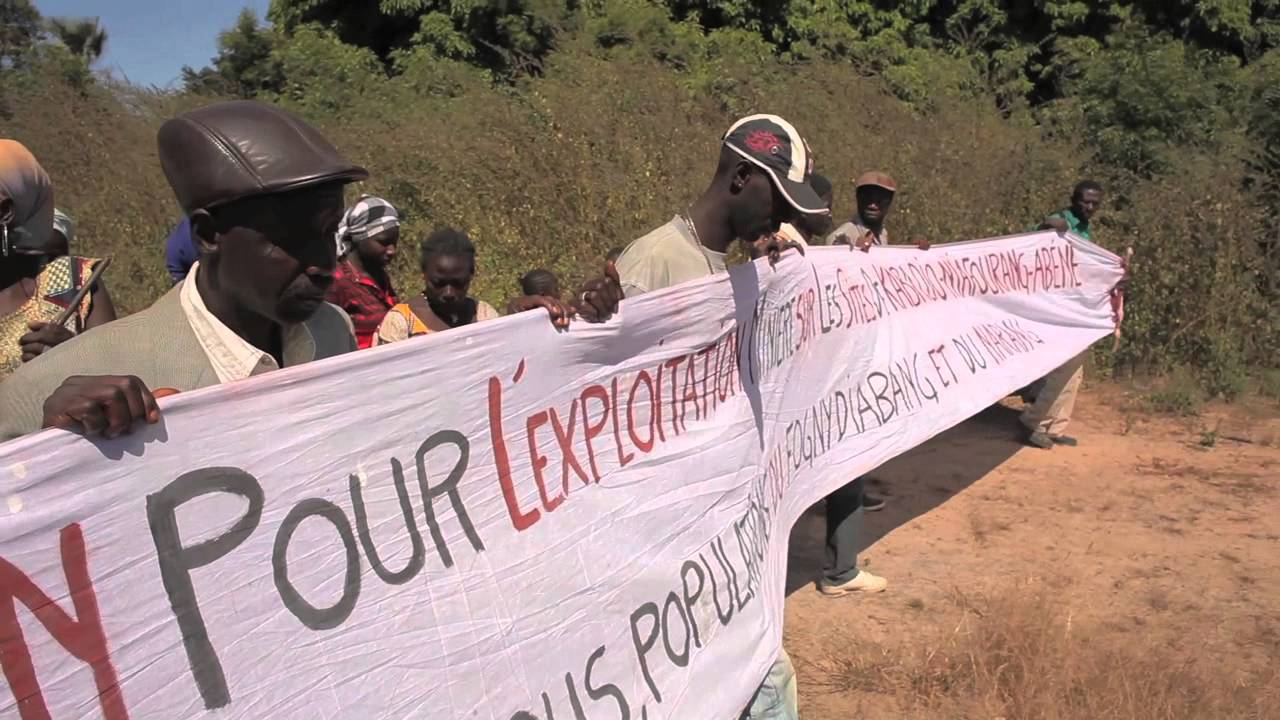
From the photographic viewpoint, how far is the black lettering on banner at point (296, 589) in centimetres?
158

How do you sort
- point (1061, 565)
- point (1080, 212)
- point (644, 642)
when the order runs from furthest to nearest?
point (1080, 212) → point (1061, 565) → point (644, 642)

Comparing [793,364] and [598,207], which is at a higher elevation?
[598,207]

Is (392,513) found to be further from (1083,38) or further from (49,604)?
(1083,38)

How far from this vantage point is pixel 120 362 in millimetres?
1547

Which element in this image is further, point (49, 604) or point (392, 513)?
point (392, 513)

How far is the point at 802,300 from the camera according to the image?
155 inches

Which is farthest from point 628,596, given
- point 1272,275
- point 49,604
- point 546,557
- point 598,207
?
point 1272,275

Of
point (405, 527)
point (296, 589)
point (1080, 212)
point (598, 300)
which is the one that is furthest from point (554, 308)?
point (1080, 212)

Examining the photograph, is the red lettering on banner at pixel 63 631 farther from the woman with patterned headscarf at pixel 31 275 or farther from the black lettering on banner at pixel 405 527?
the woman with patterned headscarf at pixel 31 275

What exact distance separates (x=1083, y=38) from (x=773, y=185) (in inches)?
562

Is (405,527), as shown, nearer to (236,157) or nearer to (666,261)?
(236,157)

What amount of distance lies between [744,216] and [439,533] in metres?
1.43

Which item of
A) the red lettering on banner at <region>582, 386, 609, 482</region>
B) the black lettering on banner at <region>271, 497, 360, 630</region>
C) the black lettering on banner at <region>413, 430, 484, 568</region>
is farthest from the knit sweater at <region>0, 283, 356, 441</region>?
the red lettering on banner at <region>582, 386, 609, 482</region>

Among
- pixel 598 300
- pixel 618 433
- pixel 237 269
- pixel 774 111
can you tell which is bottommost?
pixel 618 433
